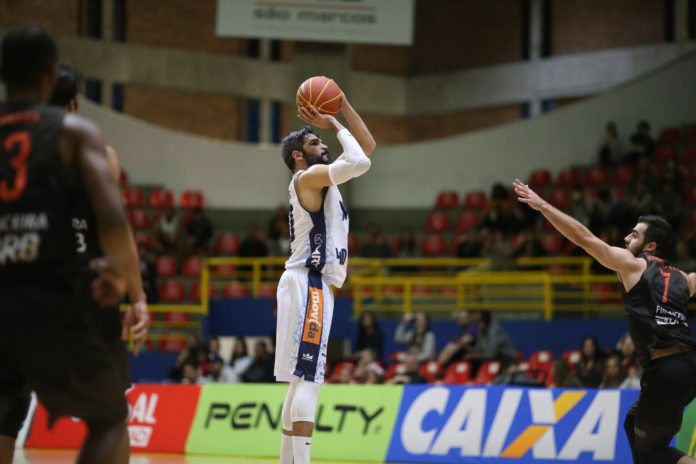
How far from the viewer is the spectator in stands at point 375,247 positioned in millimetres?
19703

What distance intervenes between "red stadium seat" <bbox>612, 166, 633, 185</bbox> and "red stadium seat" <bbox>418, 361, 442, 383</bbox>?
A: 7.42 metres

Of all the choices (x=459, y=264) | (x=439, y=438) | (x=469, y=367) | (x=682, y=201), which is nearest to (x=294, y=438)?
(x=439, y=438)

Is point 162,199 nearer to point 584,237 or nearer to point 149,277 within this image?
point 149,277

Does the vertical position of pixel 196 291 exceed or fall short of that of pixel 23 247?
it falls short

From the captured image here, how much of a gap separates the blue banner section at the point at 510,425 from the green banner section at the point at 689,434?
2.25ft

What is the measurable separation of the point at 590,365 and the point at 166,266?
10.1 metres

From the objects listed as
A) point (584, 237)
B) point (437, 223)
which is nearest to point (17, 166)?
point (584, 237)

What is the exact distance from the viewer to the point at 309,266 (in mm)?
7125

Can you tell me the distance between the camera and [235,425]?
1138 centimetres

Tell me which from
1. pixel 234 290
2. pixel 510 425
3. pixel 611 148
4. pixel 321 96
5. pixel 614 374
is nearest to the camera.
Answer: pixel 321 96

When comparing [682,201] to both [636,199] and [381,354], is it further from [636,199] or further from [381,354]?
[381,354]

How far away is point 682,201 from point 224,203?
9724 millimetres

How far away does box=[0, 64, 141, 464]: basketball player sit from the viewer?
4.05 metres

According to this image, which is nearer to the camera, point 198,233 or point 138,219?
point 198,233
